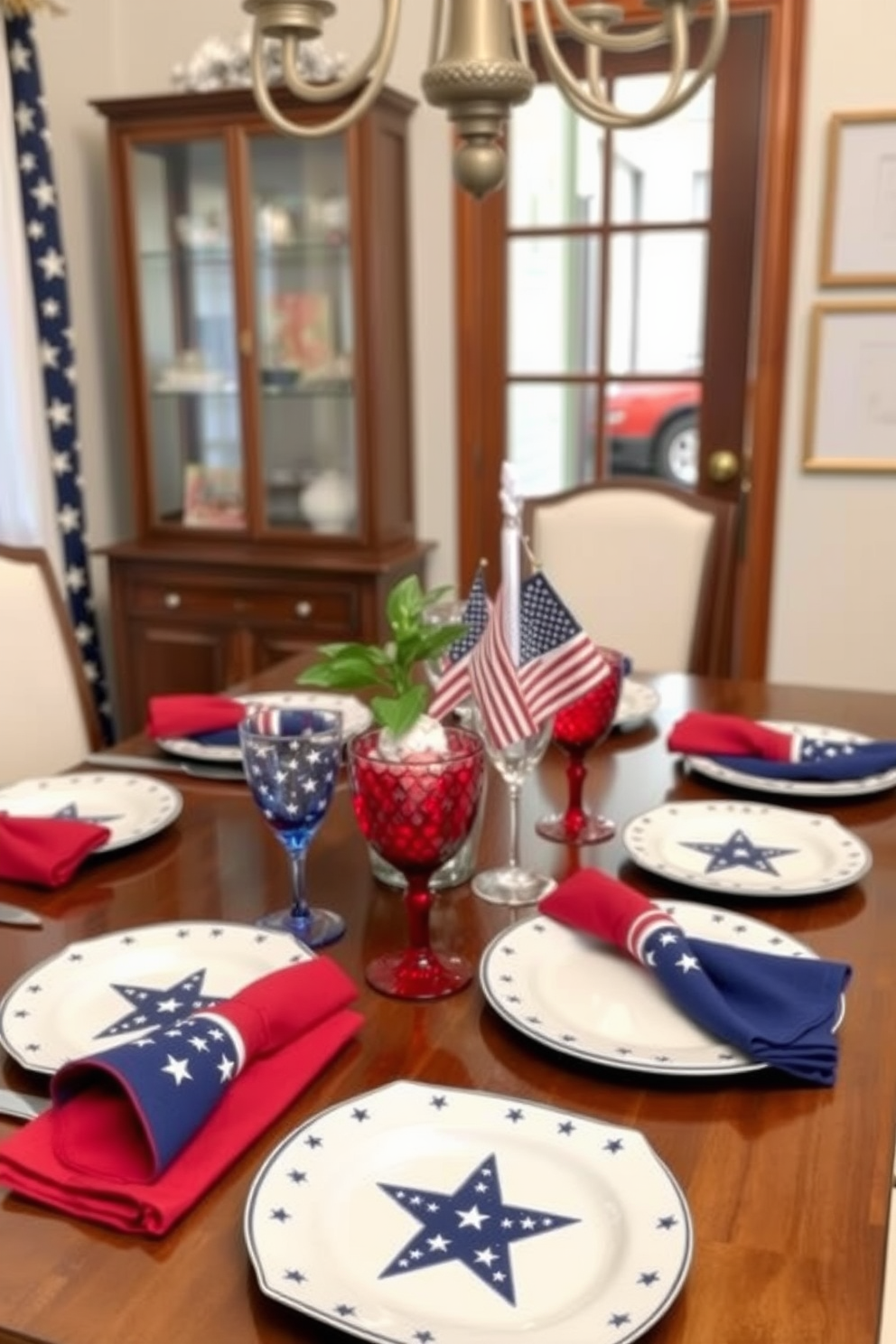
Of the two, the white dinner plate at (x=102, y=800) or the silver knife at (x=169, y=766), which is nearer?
the white dinner plate at (x=102, y=800)

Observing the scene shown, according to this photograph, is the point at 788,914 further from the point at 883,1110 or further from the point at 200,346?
the point at 200,346

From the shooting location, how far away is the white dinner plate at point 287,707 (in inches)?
61.3

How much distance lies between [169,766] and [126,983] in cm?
57

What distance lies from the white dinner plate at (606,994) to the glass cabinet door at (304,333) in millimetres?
2158

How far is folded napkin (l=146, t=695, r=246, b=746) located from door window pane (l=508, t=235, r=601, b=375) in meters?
1.82

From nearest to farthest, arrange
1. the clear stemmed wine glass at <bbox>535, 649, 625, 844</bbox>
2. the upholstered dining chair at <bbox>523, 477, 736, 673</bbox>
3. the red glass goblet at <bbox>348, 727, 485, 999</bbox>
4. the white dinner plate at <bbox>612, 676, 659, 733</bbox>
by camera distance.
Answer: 1. the red glass goblet at <bbox>348, 727, 485, 999</bbox>
2. the clear stemmed wine glass at <bbox>535, 649, 625, 844</bbox>
3. the white dinner plate at <bbox>612, 676, 659, 733</bbox>
4. the upholstered dining chair at <bbox>523, 477, 736, 673</bbox>

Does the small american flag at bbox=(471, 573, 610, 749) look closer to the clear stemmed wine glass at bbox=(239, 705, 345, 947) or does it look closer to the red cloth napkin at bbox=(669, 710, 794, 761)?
the clear stemmed wine glass at bbox=(239, 705, 345, 947)

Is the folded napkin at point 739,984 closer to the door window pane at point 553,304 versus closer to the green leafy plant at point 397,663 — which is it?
the green leafy plant at point 397,663

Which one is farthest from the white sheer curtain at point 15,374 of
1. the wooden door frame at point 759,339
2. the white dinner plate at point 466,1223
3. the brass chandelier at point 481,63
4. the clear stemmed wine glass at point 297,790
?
the white dinner plate at point 466,1223

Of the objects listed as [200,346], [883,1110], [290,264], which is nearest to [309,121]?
[290,264]

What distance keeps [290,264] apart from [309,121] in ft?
1.16

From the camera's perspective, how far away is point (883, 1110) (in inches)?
33.9

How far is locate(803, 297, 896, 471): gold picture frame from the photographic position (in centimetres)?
284

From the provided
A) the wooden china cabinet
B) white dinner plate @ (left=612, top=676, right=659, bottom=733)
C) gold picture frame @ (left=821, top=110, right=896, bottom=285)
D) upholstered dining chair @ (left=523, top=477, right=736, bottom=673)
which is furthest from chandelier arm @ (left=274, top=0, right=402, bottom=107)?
gold picture frame @ (left=821, top=110, right=896, bottom=285)
